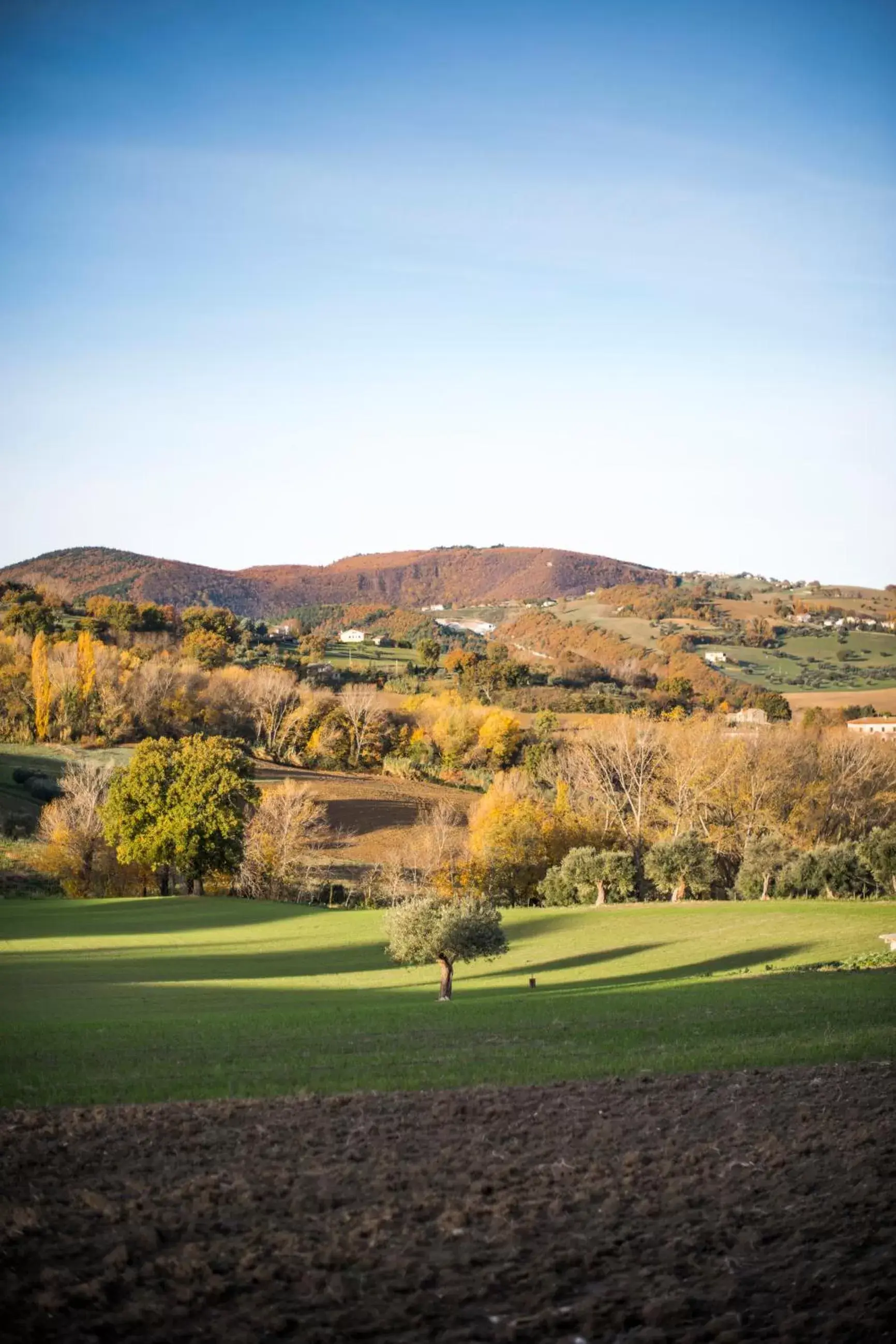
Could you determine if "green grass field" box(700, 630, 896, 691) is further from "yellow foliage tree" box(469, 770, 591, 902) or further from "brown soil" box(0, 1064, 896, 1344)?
"brown soil" box(0, 1064, 896, 1344)

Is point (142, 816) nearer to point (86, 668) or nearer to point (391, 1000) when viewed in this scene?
point (391, 1000)

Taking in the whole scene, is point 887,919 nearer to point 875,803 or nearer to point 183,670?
point 875,803

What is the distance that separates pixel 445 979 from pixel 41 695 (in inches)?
2843

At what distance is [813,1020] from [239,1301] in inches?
525

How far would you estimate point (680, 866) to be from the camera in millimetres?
46562

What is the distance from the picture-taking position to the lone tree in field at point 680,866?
46.7 meters

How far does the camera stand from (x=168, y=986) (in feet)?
94.9

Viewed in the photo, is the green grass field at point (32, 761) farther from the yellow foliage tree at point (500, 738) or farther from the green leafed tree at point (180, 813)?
the yellow foliage tree at point (500, 738)

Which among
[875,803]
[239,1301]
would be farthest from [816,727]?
[239,1301]

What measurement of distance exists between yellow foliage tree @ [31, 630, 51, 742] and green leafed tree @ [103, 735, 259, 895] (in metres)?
37.8

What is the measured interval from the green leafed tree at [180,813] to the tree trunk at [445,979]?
Answer: 1075 inches

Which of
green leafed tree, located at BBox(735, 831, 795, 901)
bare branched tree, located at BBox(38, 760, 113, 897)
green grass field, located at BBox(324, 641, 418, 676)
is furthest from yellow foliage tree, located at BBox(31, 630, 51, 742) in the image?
green leafed tree, located at BBox(735, 831, 795, 901)

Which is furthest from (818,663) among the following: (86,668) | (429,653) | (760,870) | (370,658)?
(760,870)

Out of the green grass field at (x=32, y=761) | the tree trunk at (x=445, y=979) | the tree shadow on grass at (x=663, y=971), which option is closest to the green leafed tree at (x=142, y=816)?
the green grass field at (x=32, y=761)
